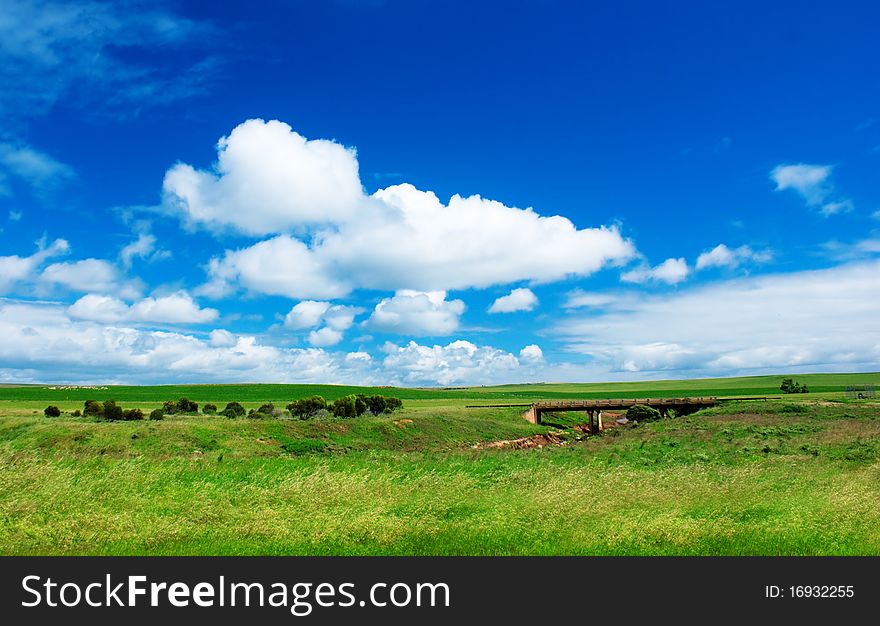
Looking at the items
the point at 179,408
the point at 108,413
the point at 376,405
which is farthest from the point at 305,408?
the point at 108,413

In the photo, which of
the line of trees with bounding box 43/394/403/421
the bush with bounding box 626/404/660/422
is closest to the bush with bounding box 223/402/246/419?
the line of trees with bounding box 43/394/403/421

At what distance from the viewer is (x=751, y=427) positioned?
47094 millimetres

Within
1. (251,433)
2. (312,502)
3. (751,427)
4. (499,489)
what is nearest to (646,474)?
(499,489)

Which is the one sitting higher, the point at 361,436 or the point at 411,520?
the point at 411,520

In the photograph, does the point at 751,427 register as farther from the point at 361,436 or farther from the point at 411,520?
the point at 411,520

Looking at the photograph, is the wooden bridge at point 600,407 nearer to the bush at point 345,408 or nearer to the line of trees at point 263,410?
the line of trees at point 263,410

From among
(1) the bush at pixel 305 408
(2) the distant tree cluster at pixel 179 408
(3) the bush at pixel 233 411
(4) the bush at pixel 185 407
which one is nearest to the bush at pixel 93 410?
(2) the distant tree cluster at pixel 179 408

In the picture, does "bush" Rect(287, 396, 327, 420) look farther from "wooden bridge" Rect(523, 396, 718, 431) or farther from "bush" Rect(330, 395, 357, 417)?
"wooden bridge" Rect(523, 396, 718, 431)

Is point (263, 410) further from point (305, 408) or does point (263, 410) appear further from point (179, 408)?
point (179, 408)

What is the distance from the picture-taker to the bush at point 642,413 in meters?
94.2

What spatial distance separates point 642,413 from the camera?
315 ft

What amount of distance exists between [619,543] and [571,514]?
1.97 m
